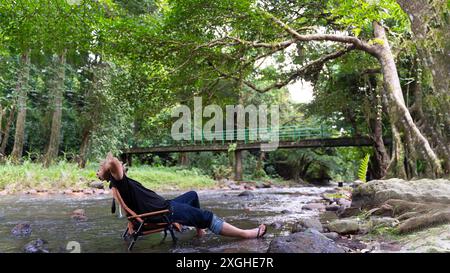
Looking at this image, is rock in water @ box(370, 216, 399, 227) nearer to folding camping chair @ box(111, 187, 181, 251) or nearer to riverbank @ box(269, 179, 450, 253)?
riverbank @ box(269, 179, 450, 253)

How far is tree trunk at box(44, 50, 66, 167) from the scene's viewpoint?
1530 centimetres

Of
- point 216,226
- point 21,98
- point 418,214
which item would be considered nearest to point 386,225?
point 418,214

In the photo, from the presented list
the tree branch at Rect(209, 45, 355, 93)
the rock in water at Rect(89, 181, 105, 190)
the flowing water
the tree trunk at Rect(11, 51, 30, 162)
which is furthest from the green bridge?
the flowing water

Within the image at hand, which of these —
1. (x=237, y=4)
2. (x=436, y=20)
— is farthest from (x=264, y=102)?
(x=436, y=20)

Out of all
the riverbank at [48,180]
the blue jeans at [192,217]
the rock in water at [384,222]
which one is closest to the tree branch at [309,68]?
the rock in water at [384,222]

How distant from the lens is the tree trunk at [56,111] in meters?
15.3

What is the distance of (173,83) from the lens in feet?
30.7

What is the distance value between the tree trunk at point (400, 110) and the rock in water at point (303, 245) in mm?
4145

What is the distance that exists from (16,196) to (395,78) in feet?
33.3

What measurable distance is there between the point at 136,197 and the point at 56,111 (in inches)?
532

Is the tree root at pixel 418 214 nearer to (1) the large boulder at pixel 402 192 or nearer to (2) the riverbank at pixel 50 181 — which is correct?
(1) the large boulder at pixel 402 192

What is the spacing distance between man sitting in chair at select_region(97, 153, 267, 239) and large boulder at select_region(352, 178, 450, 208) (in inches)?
90.5

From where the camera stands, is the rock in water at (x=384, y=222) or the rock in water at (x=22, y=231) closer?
the rock in water at (x=384, y=222)

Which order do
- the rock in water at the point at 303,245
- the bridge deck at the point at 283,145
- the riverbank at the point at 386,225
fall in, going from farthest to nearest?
the bridge deck at the point at 283,145 → the riverbank at the point at 386,225 → the rock in water at the point at 303,245
